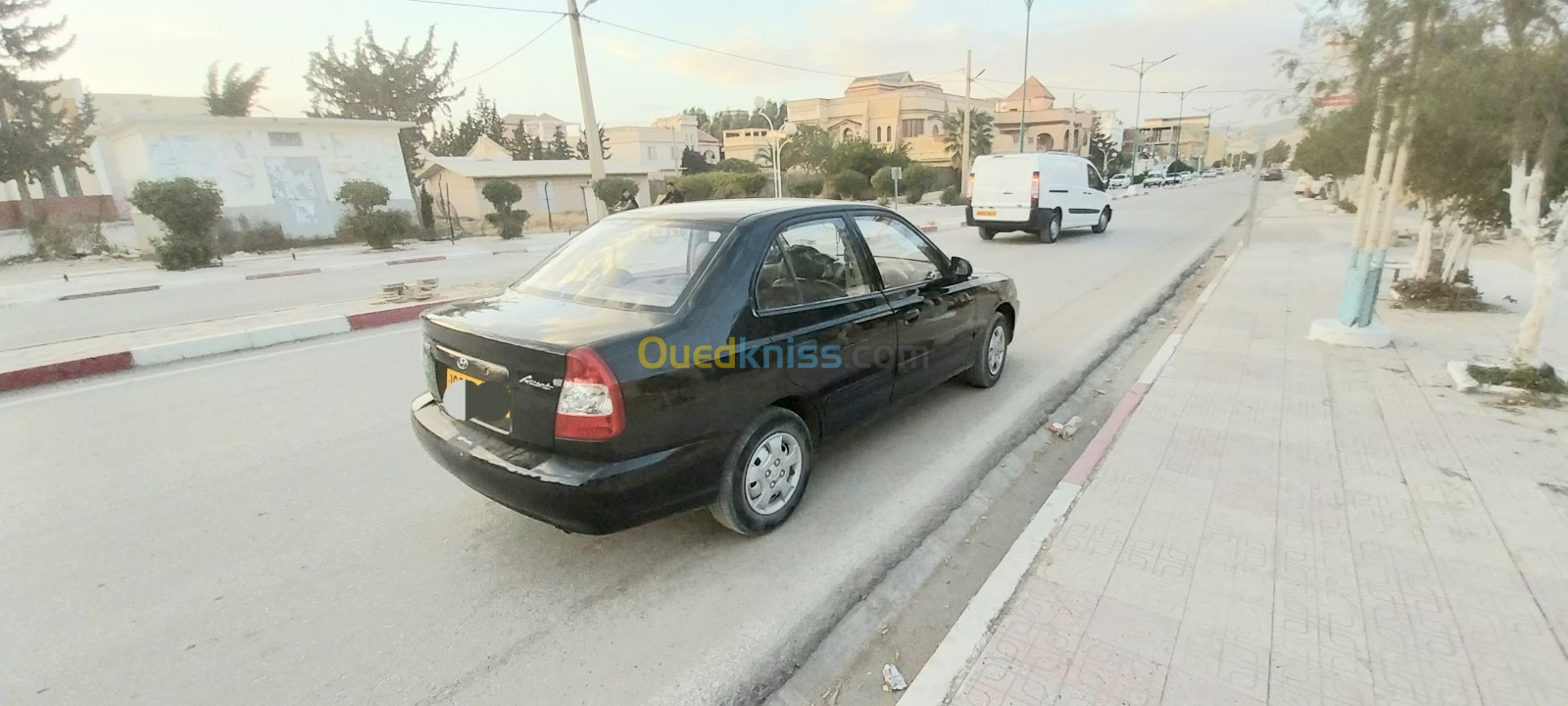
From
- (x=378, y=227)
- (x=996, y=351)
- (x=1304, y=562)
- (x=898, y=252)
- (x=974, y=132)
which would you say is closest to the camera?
(x=1304, y=562)

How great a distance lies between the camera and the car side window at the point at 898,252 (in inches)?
160

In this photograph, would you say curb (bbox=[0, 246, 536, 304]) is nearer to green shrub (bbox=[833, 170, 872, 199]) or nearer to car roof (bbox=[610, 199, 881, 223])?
car roof (bbox=[610, 199, 881, 223])

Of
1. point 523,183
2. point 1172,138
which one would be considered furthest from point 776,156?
point 1172,138

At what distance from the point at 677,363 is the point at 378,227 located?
62.1 ft

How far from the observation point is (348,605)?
2.77 meters

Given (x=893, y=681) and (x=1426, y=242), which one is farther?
(x=1426, y=242)

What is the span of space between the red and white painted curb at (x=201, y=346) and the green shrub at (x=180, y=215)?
10392 mm

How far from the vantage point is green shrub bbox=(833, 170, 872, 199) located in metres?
36.7

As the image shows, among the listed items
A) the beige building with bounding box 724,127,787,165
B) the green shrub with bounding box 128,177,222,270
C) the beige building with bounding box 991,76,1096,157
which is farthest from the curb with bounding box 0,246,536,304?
the beige building with bounding box 991,76,1096,157

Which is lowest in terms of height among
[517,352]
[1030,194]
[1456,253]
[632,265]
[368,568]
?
[368,568]

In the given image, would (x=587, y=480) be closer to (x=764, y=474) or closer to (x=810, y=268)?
(x=764, y=474)

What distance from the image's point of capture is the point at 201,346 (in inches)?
259

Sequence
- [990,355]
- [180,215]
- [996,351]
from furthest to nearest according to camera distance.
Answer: [180,215] < [996,351] < [990,355]

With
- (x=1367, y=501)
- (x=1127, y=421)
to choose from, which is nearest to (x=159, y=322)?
(x=1127, y=421)
